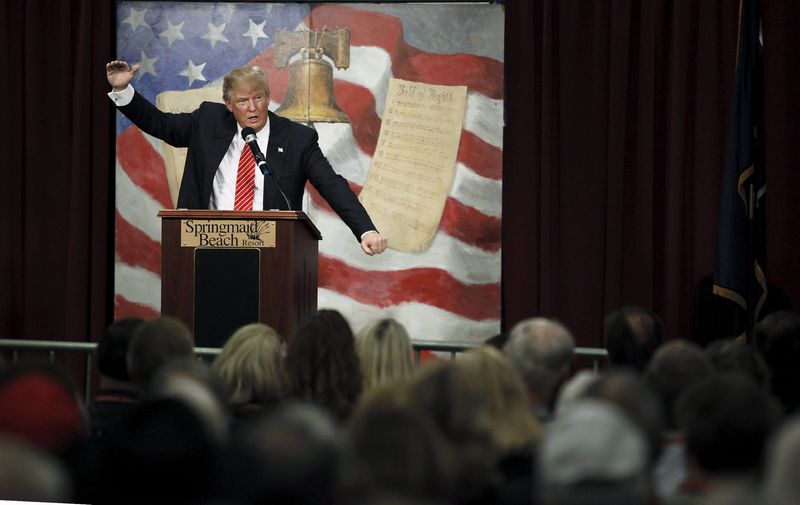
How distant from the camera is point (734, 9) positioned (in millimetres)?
A: 8242

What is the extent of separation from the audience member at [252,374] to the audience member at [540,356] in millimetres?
767

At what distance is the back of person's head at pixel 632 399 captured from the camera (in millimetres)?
2668

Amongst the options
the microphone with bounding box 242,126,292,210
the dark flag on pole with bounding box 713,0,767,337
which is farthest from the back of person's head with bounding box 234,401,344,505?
the dark flag on pole with bounding box 713,0,767,337

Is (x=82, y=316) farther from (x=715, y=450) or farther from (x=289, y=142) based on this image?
(x=715, y=450)

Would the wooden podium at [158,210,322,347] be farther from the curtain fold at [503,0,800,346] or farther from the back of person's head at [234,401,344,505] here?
the curtain fold at [503,0,800,346]

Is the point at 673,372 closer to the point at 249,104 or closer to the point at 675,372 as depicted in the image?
the point at 675,372

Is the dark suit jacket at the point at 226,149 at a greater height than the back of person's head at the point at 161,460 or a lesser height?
greater

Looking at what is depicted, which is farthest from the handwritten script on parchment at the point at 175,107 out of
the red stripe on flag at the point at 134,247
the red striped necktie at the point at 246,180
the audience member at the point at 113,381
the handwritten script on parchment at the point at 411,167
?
the audience member at the point at 113,381

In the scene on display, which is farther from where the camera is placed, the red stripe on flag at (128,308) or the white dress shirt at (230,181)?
the red stripe on flag at (128,308)

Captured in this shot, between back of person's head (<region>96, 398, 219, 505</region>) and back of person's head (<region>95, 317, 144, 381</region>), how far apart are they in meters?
1.49

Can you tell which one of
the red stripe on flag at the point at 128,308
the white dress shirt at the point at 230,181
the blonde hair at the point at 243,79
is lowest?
the red stripe on flag at the point at 128,308

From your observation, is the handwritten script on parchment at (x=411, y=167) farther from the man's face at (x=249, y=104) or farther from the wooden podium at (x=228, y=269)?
the wooden podium at (x=228, y=269)

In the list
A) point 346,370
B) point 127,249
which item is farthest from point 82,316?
point 346,370

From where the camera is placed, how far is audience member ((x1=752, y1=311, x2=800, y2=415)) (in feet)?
13.5
